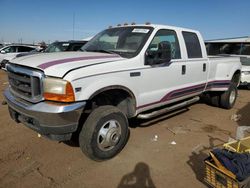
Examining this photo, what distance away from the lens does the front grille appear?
9.49 feet

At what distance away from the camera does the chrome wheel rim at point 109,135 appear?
3.28 metres

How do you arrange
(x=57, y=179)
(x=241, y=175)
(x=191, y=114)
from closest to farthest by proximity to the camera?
(x=241, y=175) → (x=57, y=179) → (x=191, y=114)

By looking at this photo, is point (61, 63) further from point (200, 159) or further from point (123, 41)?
point (200, 159)

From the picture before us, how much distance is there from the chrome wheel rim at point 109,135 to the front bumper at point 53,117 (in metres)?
0.50

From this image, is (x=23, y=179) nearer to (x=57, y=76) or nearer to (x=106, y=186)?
(x=106, y=186)

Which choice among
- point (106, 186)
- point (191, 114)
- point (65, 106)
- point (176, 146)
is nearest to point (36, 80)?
point (65, 106)

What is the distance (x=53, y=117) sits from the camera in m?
2.74

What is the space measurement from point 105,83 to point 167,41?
1.72 meters

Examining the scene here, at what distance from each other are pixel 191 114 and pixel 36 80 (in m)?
4.13

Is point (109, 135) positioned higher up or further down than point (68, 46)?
further down

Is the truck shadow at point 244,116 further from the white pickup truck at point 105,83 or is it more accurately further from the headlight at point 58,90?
the headlight at point 58,90

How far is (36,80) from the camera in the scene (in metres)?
2.91

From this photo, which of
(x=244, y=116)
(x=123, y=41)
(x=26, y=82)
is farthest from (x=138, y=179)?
(x=244, y=116)

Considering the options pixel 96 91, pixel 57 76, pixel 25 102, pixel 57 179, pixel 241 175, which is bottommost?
pixel 57 179
